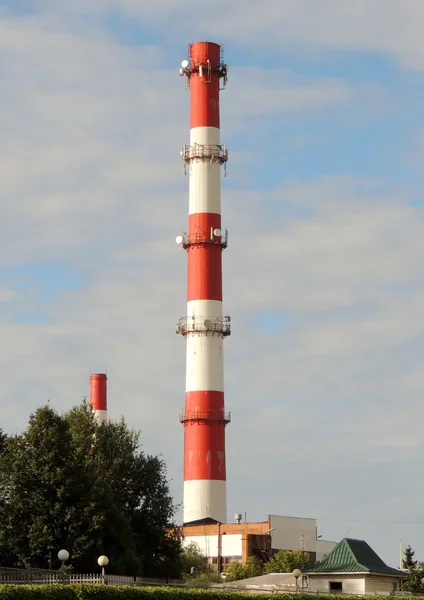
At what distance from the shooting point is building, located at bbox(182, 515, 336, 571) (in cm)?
8256

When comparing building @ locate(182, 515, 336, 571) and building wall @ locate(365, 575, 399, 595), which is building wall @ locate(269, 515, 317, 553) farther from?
building wall @ locate(365, 575, 399, 595)

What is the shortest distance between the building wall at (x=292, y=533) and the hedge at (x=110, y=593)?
1760 inches

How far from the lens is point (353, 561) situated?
57250 mm

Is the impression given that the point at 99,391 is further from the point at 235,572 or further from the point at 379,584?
the point at 379,584

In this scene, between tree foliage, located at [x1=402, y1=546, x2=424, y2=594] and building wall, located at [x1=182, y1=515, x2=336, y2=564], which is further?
building wall, located at [x1=182, y1=515, x2=336, y2=564]

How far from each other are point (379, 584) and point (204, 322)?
1097 inches

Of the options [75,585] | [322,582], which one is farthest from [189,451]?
[75,585]

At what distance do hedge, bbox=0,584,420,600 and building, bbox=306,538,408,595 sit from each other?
14404 millimetres

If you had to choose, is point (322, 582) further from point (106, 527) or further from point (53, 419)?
point (53, 419)

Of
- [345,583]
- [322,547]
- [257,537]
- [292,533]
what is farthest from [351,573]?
[322,547]

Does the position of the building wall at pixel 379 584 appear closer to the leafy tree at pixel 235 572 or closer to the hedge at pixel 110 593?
the hedge at pixel 110 593

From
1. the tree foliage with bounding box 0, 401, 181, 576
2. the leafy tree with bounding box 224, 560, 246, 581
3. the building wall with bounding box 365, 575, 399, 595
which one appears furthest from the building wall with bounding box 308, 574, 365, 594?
the leafy tree with bounding box 224, 560, 246, 581

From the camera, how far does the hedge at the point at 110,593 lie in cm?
3002

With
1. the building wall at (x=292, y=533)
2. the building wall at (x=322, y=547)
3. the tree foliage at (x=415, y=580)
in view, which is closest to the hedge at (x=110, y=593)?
the tree foliage at (x=415, y=580)
